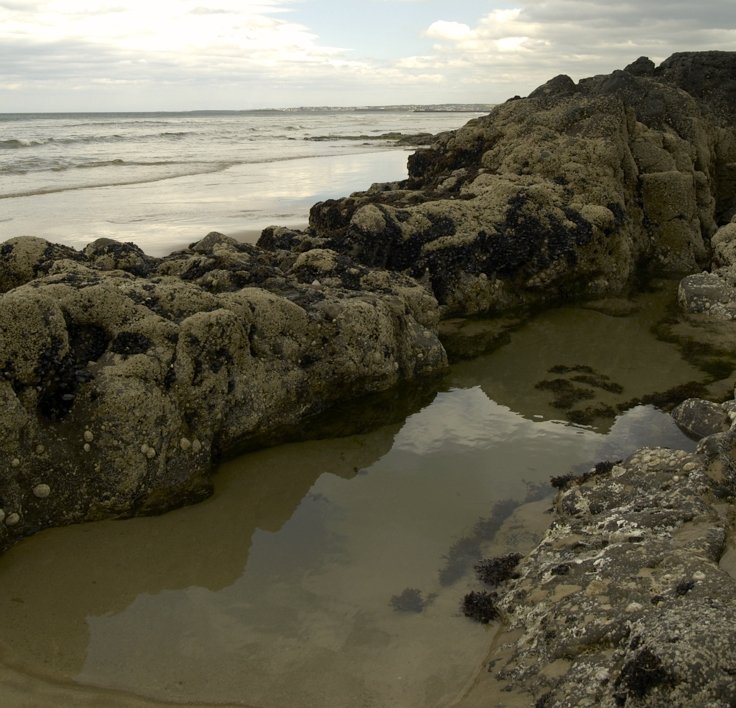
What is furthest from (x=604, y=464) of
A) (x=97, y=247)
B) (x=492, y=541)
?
(x=97, y=247)

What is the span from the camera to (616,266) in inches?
461

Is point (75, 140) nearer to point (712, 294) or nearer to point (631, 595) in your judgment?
point (712, 294)

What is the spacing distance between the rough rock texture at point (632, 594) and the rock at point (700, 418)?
1196 mm

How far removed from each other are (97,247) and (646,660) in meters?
7.79

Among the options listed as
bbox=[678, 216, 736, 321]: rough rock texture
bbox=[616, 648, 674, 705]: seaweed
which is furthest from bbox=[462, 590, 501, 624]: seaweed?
Result: bbox=[678, 216, 736, 321]: rough rock texture

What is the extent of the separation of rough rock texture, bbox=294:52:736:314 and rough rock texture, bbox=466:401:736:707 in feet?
17.7

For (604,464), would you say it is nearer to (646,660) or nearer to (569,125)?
(646,660)

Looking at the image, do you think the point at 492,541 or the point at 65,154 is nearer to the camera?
the point at 492,541

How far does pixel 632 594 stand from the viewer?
3973 mm


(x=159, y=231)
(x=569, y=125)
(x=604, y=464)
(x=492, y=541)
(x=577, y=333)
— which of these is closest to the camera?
(x=492, y=541)

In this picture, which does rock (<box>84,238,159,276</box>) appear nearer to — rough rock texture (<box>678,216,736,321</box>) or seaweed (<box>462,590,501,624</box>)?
seaweed (<box>462,590,501,624</box>)

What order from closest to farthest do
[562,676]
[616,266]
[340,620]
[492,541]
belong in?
[562,676]
[340,620]
[492,541]
[616,266]

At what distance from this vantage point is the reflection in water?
4.04 meters

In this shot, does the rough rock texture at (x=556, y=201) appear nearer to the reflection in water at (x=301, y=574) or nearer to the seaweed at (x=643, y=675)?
the reflection in water at (x=301, y=574)
